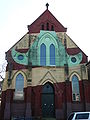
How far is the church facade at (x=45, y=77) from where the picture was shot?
25156 mm

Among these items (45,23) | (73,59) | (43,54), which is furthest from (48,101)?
(45,23)

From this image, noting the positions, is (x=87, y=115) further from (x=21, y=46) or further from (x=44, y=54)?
(x=21, y=46)

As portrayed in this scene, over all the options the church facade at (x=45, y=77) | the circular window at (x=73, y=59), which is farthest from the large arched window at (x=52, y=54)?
the circular window at (x=73, y=59)

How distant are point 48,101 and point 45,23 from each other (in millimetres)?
11803

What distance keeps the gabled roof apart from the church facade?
148 mm

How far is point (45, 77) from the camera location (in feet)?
87.4

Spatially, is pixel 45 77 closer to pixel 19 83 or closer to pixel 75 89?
pixel 19 83

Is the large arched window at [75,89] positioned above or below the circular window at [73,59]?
below

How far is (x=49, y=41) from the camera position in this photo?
2881 centimetres

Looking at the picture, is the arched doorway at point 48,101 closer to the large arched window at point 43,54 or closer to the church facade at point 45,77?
the church facade at point 45,77

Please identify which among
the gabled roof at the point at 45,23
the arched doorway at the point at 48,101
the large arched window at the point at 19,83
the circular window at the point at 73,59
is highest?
the gabled roof at the point at 45,23

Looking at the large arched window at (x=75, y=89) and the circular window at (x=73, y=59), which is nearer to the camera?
the large arched window at (x=75, y=89)

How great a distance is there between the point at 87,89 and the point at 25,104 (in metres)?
8.39

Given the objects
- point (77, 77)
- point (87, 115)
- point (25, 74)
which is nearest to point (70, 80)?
point (77, 77)
